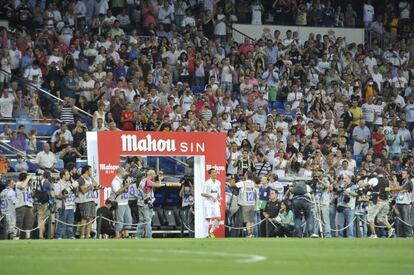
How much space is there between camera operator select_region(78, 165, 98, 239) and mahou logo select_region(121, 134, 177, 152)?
1.40 metres

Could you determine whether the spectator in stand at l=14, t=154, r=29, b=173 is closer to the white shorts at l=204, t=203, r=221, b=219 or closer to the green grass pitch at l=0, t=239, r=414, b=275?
the white shorts at l=204, t=203, r=221, b=219

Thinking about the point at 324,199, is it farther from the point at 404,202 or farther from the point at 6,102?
the point at 6,102

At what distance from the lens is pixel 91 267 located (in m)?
17.0

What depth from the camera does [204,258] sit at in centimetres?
1883

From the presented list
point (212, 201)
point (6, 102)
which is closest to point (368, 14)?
point (212, 201)

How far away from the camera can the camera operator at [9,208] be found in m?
29.1

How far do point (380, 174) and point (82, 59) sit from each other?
9904 mm

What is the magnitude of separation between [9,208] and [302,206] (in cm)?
786

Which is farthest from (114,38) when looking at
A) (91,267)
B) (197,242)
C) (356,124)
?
(91,267)

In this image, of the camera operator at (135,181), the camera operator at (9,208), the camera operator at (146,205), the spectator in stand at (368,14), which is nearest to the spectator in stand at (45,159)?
the camera operator at (135,181)

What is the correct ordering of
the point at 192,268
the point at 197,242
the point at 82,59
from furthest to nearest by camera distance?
the point at 82,59, the point at 197,242, the point at 192,268

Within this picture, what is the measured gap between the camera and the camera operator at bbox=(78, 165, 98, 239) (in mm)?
29438

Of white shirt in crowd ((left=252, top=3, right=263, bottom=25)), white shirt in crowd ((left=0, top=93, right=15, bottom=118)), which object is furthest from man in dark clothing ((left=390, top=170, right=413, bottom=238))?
white shirt in crowd ((left=252, top=3, right=263, bottom=25))

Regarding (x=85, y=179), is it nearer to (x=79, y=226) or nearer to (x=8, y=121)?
(x=79, y=226)
